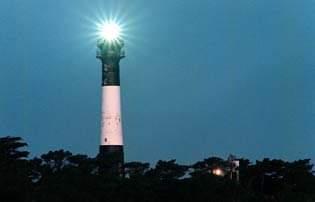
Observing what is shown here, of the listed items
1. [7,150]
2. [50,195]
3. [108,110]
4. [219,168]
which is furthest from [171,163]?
[50,195]

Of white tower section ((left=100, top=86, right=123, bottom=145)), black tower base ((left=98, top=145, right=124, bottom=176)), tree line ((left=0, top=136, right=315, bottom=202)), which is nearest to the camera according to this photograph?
tree line ((left=0, top=136, right=315, bottom=202))

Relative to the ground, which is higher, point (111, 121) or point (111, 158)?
point (111, 121)

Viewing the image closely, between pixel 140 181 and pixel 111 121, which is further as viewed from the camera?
pixel 111 121

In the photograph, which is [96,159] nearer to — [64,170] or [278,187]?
[64,170]

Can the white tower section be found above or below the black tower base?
above

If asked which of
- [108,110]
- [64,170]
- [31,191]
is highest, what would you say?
[108,110]

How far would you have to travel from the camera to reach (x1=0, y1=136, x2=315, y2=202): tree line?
56.5 metres

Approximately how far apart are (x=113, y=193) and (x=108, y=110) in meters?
10.6

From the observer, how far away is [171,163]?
78.6 meters

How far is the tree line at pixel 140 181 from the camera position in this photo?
56.5 meters

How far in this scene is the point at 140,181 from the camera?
66.4 meters

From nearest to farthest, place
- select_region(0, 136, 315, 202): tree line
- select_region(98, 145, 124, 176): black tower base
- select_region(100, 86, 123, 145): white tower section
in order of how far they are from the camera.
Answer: select_region(0, 136, 315, 202): tree line
select_region(98, 145, 124, 176): black tower base
select_region(100, 86, 123, 145): white tower section

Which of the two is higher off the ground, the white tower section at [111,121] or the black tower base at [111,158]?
the white tower section at [111,121]

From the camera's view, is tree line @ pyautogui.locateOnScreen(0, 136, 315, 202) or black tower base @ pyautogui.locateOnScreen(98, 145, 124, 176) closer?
tree line @ pyautogui.locateOnScreen(0, 136, 315, 202)
